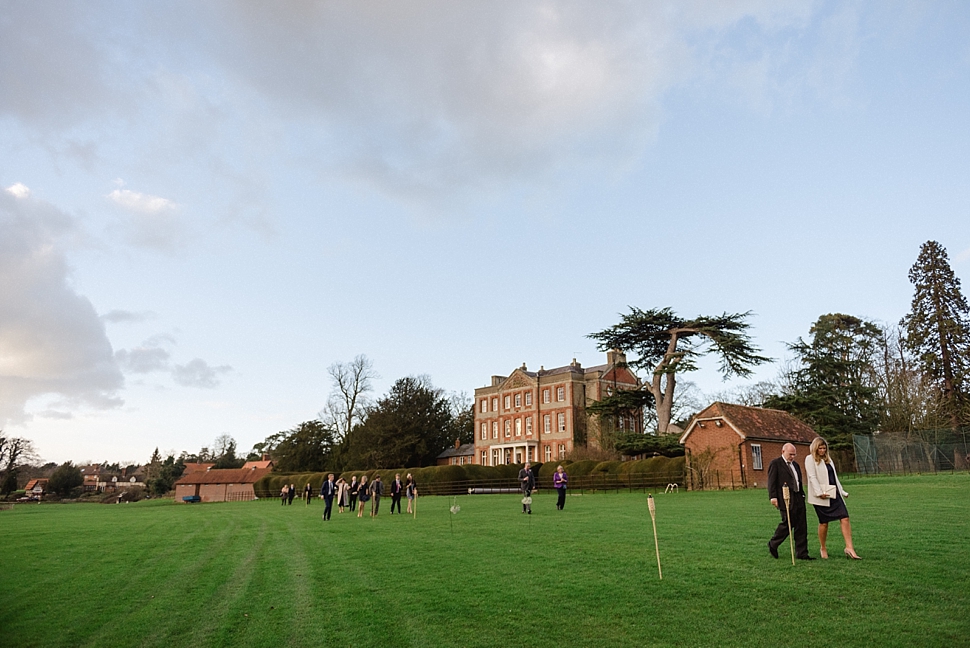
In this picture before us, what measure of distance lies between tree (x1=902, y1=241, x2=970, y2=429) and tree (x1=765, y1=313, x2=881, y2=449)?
14.5 feet

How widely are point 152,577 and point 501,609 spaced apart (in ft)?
21.9

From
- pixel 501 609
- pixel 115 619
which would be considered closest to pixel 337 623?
pixel 501 609

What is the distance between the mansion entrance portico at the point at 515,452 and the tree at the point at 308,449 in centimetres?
1833

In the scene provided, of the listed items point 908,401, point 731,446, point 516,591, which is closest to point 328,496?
point 516,591

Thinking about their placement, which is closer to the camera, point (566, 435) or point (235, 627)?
point (235, 627)

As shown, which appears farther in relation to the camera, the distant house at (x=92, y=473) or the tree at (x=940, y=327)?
the distant house at (x=92, y=473)

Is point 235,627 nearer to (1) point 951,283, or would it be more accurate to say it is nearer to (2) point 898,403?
(2) point 898,403

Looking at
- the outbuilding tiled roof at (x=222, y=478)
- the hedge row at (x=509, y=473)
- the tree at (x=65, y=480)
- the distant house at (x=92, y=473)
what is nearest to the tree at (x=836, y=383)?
the hedge row at (x=509, y=473)

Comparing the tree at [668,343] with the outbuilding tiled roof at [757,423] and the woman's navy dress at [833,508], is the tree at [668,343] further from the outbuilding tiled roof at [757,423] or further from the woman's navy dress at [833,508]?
the woman's navy dress at [833,508]

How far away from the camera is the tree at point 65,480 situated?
92.1m

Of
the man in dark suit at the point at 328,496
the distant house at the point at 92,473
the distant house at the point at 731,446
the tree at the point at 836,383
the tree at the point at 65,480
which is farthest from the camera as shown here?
the distant house at the point at 92,473

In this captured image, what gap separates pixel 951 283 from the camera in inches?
2034

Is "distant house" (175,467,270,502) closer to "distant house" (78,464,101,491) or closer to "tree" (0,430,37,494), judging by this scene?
"tree" (0,430,37,494)

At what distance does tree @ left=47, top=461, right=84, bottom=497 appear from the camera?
9206 cm
